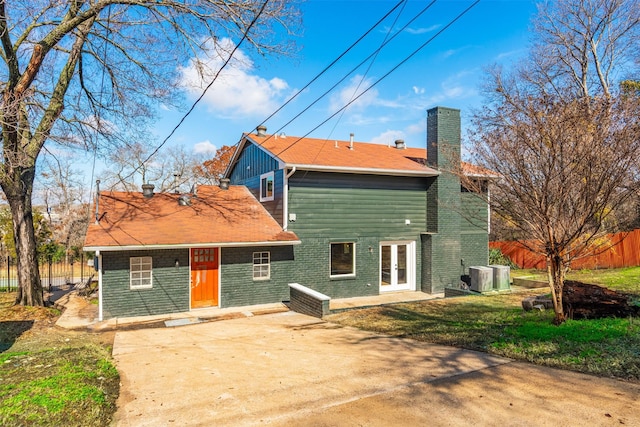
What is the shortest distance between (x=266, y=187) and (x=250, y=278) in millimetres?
3988

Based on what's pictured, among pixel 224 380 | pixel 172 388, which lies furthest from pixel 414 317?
pixel 172 388

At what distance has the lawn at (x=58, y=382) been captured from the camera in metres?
4.09

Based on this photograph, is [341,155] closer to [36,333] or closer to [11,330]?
[36,333]

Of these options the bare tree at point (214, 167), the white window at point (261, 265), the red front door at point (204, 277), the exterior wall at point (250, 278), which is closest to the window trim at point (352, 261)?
the exterior wall at point (250, 278)

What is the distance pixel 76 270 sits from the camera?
78.6 ft

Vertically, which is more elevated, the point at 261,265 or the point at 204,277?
the point at 261,265

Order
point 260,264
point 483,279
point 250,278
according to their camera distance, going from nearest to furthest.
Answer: point 250,278
point 260,264
point 483,279

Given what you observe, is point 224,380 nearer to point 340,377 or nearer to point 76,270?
point 340,377

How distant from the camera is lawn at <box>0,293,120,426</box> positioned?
409 cm

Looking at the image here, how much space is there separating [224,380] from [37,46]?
11257mm

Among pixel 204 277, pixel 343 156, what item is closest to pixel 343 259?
pixel 343 156

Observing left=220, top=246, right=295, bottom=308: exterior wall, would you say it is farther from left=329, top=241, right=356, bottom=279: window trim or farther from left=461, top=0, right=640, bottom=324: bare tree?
left=461, top=0, right=640, bottom=324: bare tree

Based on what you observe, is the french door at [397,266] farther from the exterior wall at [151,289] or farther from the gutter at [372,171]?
the exterior wall at [151,289]

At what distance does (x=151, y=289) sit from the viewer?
1194cm
